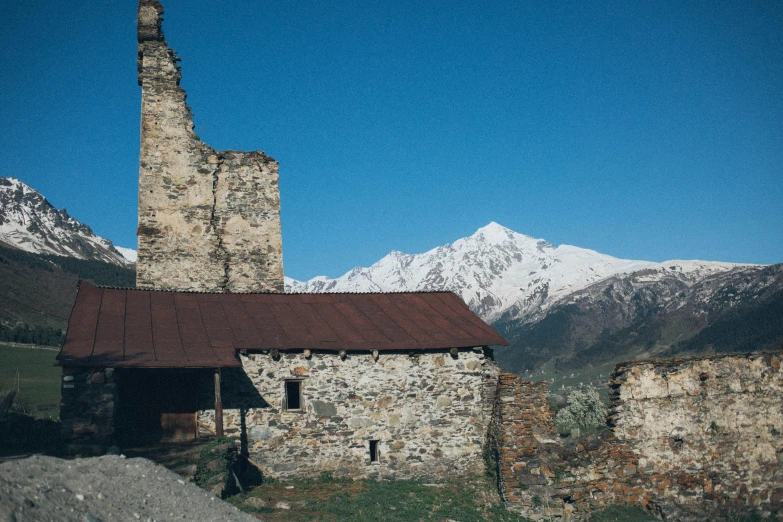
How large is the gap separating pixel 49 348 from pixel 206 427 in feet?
95.9

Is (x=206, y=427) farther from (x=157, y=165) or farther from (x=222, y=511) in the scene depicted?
(x=157, y=165)

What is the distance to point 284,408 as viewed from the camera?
1627 centimetres

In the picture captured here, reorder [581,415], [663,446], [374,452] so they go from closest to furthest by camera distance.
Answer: [663,446], [374,452], [581,415]

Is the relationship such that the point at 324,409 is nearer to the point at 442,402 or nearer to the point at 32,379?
the point at 442,402

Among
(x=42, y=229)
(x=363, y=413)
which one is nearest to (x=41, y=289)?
(x=42, y=229)

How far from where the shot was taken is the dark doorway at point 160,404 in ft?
50.6

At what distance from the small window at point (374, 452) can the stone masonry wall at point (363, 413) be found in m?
0.12

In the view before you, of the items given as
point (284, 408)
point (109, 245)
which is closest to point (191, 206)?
point (284, 408)

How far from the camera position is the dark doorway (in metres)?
15.4

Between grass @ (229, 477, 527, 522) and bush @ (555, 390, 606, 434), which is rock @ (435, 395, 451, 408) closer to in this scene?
grass @ (229, 477, 527, 522)

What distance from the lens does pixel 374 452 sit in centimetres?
1698

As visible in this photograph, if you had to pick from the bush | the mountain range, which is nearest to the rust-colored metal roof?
the bush

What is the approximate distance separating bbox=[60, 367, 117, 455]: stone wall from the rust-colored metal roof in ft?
0.98

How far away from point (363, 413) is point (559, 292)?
105 m
